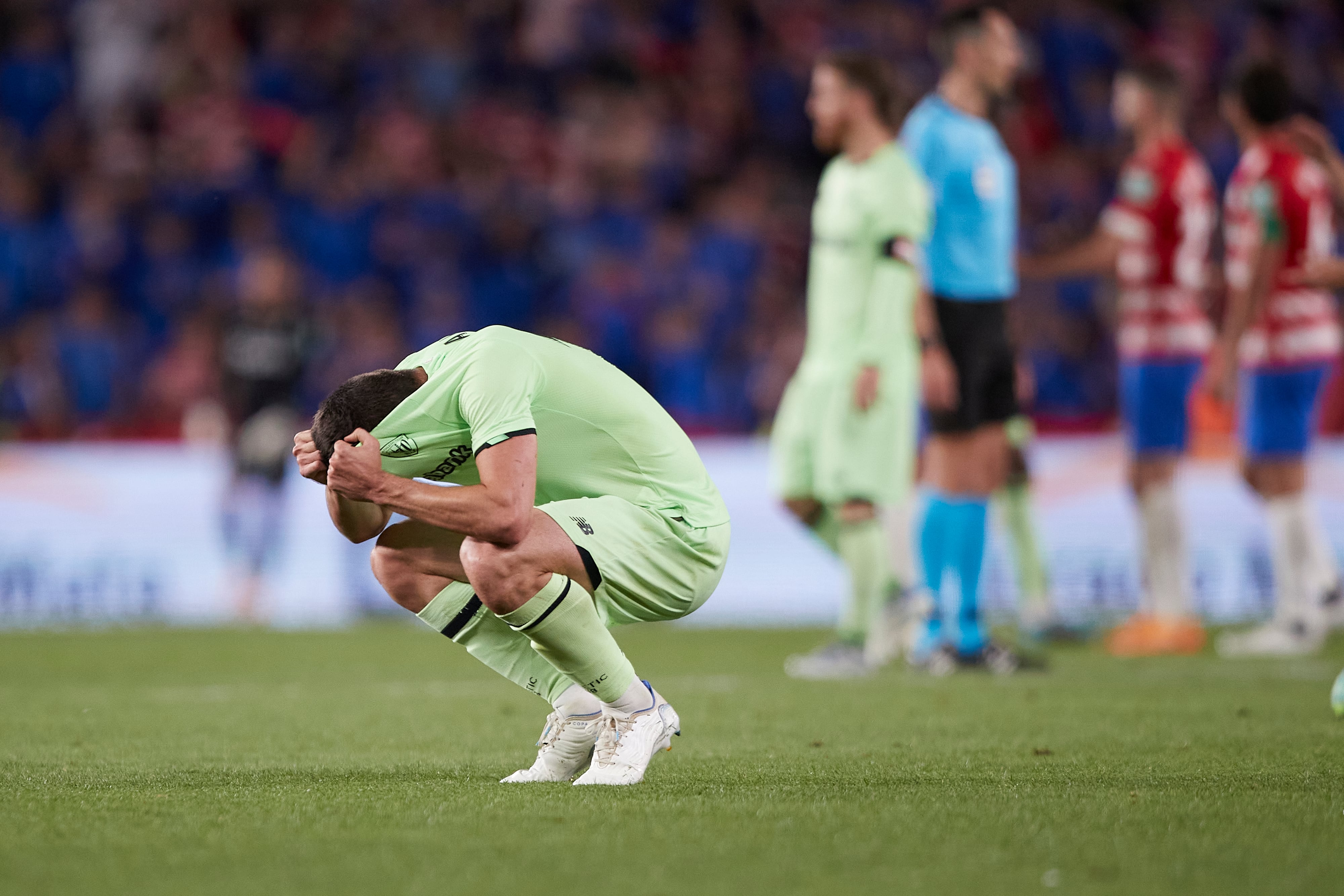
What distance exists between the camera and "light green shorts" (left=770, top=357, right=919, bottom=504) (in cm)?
746

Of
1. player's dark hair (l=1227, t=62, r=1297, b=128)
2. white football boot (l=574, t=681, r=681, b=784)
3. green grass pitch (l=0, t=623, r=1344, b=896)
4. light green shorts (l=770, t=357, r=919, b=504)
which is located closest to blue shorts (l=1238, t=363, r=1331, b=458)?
player's dark hair (l=1227, t=62, r=1297, b=128)

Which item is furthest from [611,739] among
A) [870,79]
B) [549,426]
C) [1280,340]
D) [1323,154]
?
[1280,340]

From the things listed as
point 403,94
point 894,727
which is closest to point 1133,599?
point 894,727

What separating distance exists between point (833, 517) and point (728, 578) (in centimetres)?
334

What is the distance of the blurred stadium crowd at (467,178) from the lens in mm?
12664

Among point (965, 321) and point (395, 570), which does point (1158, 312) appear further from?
point (395, 570)

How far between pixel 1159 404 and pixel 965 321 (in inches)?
69.1

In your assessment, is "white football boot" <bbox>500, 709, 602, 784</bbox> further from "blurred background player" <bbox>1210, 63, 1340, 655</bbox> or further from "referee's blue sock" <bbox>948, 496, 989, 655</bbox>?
"blurred background player" <bbox>1210, 63, 1340, 655</bbox>

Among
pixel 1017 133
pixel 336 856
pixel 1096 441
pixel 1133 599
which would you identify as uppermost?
pixel 1017 133

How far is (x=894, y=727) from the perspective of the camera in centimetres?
558

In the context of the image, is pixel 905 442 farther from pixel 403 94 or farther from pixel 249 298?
pixel 403 94

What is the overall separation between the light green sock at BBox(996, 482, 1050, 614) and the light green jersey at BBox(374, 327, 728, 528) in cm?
494

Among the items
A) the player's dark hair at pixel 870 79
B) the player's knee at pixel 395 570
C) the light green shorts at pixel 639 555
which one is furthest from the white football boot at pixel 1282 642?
the player's knee at pixel 395 570

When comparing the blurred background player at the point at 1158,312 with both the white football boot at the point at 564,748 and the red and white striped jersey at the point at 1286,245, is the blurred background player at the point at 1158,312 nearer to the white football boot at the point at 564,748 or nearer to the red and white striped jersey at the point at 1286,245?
the red and white striped jersey at the point at 1286,245
